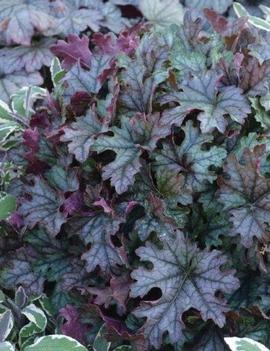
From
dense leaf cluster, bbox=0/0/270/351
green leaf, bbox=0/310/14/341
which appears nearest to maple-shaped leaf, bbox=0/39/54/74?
dense leaf cluster, bbox=0/0/270/351

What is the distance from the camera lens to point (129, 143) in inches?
63.8

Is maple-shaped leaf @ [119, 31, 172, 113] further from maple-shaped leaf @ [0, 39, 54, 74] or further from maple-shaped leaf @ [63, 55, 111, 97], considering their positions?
maple-shaped leaf @ [0, 39, 54, 74]

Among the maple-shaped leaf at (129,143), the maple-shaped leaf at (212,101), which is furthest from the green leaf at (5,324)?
the maple-shaped leaf at (212,101)

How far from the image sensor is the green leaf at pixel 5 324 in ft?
5.29

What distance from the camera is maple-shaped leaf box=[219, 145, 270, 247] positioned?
1510mm

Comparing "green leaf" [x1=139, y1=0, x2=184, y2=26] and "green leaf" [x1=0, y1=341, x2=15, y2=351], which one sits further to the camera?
"green leaf" [x1=139, y1=0, x2=184, y2=26]

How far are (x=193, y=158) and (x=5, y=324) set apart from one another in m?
0.60

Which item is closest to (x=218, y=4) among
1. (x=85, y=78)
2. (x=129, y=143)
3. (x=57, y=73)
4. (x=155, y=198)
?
(x=57, y=73)

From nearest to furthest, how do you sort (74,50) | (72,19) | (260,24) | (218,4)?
1. (74,50)
2. (260,24)
3. (72,19)
4. (218,4)

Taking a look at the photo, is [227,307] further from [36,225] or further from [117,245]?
[36,225]

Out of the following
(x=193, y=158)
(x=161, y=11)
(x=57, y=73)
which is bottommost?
(x=161, y=11)

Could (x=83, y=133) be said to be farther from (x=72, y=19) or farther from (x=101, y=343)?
(x=72, y=19)

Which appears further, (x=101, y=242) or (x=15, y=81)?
(x=15, y=81)

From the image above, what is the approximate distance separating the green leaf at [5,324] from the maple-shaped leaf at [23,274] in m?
0.12
